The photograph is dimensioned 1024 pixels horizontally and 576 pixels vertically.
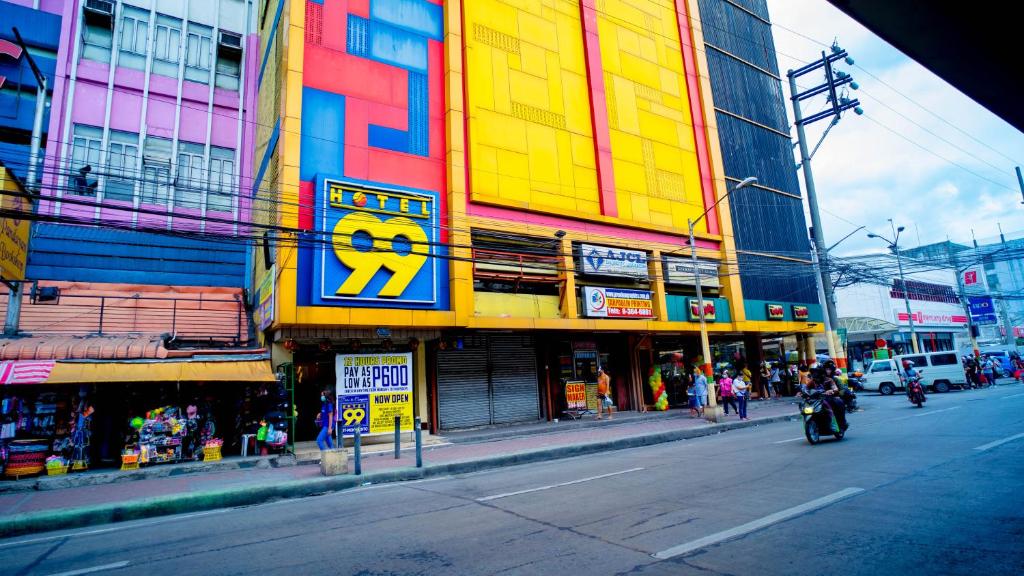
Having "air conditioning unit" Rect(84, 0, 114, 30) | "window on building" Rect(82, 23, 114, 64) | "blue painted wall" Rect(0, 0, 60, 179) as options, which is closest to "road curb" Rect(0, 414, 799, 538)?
"blue painted wall" Rect(0, 0, 60, 179)

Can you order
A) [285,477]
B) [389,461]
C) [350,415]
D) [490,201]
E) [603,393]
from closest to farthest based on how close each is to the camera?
[285,477]
[389,461]
[350,415]
[490,201]
[603,393]

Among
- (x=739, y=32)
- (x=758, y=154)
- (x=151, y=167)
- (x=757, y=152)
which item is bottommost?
(x=151, y=167)

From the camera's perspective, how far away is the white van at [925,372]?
90.5 ft

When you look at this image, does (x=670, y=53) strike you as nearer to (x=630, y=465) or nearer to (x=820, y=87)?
(x=820, y=87)

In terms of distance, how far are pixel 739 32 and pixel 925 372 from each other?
22.6 metres

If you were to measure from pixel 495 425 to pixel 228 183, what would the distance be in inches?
577

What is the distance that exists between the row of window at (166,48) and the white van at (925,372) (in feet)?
121

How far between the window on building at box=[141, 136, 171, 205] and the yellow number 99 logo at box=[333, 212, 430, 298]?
920 centimetres

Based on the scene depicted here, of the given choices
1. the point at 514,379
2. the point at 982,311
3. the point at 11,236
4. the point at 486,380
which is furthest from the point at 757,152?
the point at 11,236

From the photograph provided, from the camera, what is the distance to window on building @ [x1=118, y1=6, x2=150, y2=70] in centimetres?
2061

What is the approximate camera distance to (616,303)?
68.8ft

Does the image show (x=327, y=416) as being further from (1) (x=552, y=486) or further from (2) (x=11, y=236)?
(1) (x=552, y=486)

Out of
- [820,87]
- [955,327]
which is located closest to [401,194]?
[820,87]

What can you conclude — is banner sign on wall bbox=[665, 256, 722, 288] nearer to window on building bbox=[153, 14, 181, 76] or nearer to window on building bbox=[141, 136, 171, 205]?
window on building bbox=[141, 136, 171, 205]
